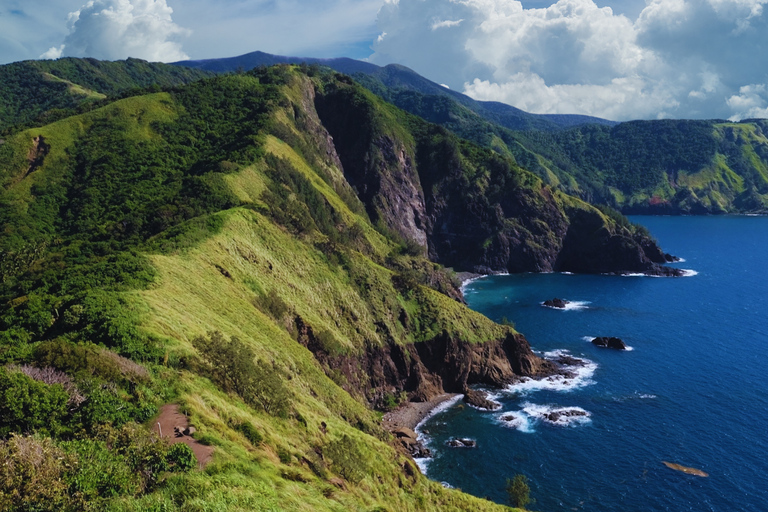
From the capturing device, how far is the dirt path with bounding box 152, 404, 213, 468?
33750mm

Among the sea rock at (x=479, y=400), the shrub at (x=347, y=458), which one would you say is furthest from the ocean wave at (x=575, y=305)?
the shrub at (x=347, y=458)

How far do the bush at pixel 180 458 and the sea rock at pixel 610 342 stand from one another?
410 ft

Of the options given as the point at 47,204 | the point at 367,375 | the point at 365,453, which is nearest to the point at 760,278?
the point at 367,375

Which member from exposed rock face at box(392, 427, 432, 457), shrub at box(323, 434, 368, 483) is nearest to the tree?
exposed rock face at box(392, 427, 432, 457)

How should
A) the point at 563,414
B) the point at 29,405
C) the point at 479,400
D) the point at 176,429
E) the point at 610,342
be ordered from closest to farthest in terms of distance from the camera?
the point at 29,405 → the point at 176,429 → the point at 563,414 → the point at 479,400 → the point at 610,342

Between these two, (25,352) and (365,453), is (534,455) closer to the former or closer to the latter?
(365,453)

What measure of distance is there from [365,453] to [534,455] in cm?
4008

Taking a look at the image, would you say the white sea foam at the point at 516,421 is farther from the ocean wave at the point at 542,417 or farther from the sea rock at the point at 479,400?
the sea rock at the point at 479,400

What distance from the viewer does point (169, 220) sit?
102 m

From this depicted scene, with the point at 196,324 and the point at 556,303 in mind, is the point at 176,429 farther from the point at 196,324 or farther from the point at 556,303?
the point at 556,303

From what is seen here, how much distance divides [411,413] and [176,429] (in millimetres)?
68797

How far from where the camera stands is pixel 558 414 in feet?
315

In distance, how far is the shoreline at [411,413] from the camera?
93.4m

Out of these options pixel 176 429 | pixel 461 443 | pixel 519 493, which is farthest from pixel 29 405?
pixel 461 443
